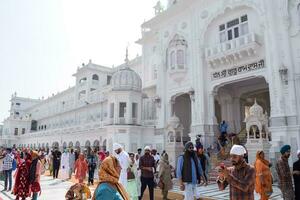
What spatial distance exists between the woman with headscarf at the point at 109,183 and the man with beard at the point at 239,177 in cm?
157

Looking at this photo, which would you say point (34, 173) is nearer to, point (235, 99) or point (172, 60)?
point (172, 60)

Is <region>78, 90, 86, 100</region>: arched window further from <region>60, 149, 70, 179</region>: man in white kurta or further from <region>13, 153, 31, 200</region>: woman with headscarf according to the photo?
<region>13, 153, 31, 200</region>: woman with headscarf

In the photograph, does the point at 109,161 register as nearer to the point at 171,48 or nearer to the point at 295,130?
the point at 295,130

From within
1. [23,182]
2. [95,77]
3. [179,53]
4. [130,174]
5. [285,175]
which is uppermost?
[95,77]

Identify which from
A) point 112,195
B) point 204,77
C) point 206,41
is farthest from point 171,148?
point 112,195

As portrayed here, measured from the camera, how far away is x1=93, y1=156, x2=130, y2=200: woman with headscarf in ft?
8.47

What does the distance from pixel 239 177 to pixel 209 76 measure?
13.6m

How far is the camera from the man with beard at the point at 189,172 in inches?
243

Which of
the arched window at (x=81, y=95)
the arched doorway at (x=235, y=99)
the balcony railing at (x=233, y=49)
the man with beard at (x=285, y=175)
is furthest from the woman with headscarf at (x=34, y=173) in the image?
the arched window at (x=81, y=95)

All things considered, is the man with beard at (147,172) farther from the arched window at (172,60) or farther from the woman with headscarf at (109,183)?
the arched window at (172,60)

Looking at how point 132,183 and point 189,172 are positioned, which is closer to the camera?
point 189,172

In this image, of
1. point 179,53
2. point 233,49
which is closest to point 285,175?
point 233,49

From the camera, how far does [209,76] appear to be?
54.4 feet

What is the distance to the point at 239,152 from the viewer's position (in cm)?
356
